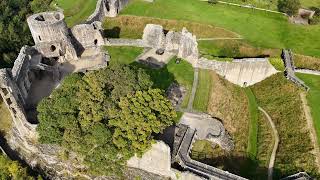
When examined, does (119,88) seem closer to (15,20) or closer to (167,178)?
(167,178)

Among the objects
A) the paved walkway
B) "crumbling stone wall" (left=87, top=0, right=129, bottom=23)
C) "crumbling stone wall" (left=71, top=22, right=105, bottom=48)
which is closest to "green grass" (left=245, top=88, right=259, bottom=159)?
the paved walkway

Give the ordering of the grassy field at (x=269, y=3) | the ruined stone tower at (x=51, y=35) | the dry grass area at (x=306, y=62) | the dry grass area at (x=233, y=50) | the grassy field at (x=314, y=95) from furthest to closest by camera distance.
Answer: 1. the grassy field at (x=269, y=3)
2. the dry grass area at (x=233, y=50)
3. the dry grass area at (x=306, y=62)
4. the ruined stone tower at (x=51, y=35)
5. the grassy field at (x=314, y=95)

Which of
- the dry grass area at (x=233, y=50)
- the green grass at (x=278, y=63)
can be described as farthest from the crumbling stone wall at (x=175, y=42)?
the green grass at (x=278, y=63)

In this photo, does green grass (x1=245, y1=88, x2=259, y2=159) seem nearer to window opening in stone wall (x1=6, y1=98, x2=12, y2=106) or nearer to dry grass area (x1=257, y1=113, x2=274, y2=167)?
dry grass area (x1=257, y1=113, x2=274, y2=167)

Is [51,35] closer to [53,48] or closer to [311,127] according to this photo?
[53,48]

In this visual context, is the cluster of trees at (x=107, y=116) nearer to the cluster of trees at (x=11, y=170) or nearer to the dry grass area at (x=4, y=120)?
the cluster of trees at (x=11, y=170)

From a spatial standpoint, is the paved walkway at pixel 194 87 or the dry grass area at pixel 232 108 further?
the dry grass area at pixel 232 108

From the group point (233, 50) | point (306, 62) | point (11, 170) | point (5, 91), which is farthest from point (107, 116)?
point (306, 62)

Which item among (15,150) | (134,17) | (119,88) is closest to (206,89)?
(119,88)
